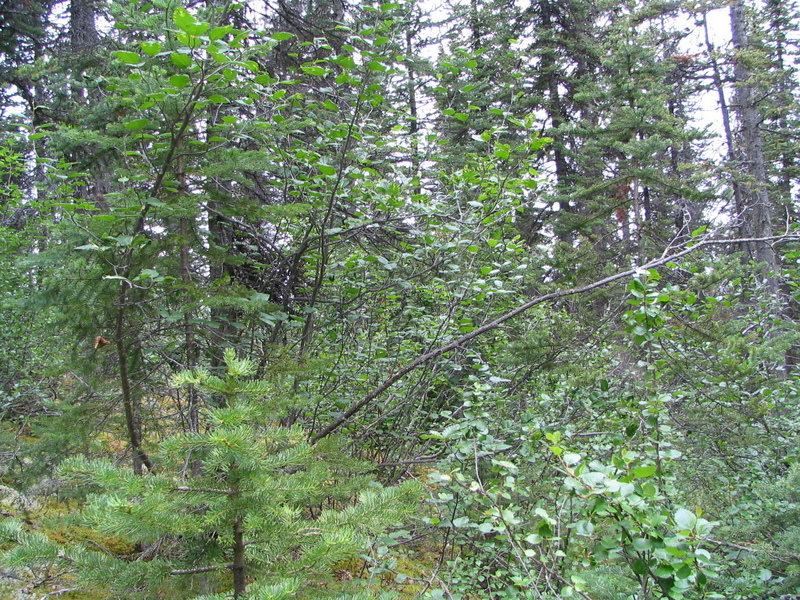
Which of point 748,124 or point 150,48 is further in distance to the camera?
point 748,124

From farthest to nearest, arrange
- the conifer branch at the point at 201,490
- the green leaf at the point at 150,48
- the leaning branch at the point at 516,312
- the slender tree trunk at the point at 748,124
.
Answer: the slender tree trunk at the point at 748,124, the leaning branch at the point at 516,312, the green leaf at the point at 150,48, the conifer branch at the point at 201,490

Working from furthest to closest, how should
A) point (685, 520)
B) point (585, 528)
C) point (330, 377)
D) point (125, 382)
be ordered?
point (330, 377), point (125, 382), point (585, 528), point (685, 520)

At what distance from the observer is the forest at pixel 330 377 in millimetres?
1812

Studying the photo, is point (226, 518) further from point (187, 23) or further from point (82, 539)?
point (82, 539)

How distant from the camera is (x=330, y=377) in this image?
4676mm

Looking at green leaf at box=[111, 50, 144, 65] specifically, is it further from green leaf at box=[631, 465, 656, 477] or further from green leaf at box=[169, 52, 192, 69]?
green leaf at box=[631, 465, 656, 477]

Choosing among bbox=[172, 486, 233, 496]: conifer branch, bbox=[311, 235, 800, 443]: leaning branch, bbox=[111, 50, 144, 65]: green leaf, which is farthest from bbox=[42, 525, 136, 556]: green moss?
bbox=[111, 50, 144, 65]: green leaf

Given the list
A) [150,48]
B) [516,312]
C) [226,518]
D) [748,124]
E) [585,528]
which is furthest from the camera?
[748,124]

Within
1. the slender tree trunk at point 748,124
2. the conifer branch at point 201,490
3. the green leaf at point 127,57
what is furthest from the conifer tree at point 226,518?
the slender tree trunk at point 748,124

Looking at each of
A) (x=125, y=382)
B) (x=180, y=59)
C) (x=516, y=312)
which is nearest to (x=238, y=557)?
(x=125, y=382)

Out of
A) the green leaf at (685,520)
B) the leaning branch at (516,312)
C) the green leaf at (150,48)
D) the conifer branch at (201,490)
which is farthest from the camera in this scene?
the leaning branch at (516,312)

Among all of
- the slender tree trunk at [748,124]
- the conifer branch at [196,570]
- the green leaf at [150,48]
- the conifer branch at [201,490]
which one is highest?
the slender tree trunk at [748,124]

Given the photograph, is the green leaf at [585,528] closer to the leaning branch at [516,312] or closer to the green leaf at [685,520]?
the green leaf at [685,520]

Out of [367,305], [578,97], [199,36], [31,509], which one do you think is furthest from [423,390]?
[578,97]
